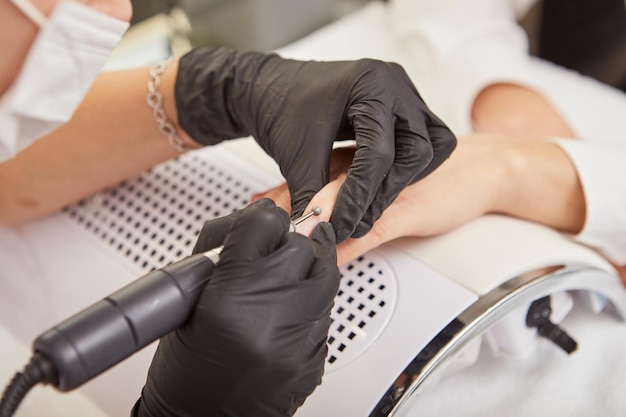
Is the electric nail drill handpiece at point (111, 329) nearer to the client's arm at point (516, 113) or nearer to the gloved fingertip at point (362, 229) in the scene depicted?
the gloved fingertip at point (362, 229)

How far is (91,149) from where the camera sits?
93 cm

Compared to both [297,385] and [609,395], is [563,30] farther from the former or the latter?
[297,385]

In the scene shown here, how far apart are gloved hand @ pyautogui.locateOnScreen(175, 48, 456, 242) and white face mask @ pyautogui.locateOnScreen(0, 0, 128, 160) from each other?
7.9 inches

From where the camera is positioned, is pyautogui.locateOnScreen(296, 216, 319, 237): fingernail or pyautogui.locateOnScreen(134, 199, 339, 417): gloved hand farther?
pyautogui.locateOnScreen(296, 216, 319, 237): fingernail

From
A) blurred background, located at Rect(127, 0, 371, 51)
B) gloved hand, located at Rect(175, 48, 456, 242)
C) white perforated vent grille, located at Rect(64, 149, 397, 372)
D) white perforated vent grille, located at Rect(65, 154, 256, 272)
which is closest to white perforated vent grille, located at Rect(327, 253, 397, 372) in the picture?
white perforated vent grille, located at Rect(64, 149, 397, 372)

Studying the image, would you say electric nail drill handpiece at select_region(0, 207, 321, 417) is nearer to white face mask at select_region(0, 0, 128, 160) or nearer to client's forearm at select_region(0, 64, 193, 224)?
white face mask at select_region(0, 0, 128, 160)

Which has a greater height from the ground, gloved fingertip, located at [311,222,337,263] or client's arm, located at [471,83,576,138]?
gloved fingertip, located at [311,222,337,263]

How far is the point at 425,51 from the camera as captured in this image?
4.12 ft

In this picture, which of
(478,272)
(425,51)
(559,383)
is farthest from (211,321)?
(425,51)

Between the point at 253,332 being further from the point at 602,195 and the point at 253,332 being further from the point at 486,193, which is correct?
the point at 602,195

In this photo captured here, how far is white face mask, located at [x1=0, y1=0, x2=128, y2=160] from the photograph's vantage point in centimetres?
60

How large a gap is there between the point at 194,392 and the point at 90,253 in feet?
1.44

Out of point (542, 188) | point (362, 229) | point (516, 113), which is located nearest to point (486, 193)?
point (542, 188)

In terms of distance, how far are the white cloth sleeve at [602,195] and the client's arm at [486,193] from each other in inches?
0.7
